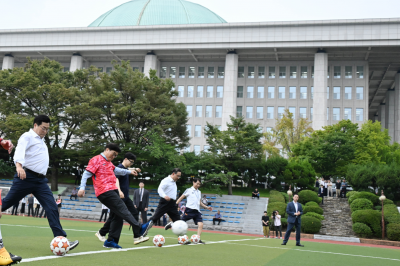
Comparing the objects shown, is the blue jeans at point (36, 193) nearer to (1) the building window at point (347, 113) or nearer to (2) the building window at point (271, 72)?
(2) the building window at point (271, 72)

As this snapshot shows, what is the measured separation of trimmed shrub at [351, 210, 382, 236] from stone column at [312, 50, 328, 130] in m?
28.6

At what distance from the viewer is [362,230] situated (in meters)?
25.4

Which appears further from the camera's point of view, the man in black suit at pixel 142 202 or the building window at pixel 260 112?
the building window at pixel 260 112

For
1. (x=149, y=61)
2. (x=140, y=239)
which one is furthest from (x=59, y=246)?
(x=149, y=61)

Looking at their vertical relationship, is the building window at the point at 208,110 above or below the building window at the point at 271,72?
below

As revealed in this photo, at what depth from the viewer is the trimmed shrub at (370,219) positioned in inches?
1002

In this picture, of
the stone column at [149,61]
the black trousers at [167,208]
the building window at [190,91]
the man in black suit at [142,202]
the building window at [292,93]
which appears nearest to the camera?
the black trousers at [167,208]

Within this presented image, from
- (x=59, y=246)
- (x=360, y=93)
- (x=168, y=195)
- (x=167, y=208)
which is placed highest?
(x=360, y=93)

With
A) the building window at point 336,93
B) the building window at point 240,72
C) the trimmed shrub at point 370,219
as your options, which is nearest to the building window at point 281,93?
the building window at point 240,72

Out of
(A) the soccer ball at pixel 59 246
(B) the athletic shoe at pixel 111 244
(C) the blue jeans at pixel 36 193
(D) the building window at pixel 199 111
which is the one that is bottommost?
(B) the athletic shoe at pixel 111 244

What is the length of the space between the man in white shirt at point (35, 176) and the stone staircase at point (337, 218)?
2410cm

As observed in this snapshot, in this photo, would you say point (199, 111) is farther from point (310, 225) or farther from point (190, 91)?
point (310, 225)

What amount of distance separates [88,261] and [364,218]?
80.5ft

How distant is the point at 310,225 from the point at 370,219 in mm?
4031
